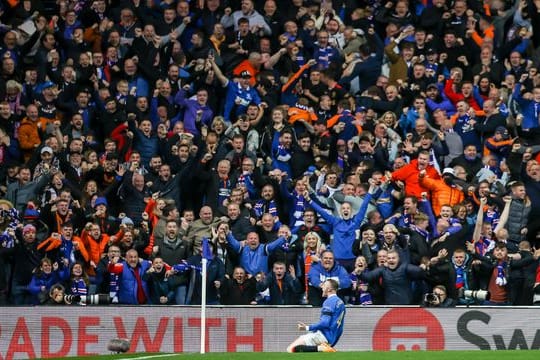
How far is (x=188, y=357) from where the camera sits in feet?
65.7

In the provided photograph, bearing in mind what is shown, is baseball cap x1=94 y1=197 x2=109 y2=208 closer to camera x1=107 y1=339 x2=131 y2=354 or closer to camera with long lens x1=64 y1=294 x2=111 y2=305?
camera with long lens x1=64 y1=294 x2=111 y2=305

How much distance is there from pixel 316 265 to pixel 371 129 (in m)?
4.67

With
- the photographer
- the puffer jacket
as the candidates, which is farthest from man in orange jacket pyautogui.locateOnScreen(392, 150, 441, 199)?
the photographer

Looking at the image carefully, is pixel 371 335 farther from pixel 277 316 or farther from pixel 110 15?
pixel 110 15

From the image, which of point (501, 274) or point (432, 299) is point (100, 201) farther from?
point (501, 274)

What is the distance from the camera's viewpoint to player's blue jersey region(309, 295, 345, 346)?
20.4m

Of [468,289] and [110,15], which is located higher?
[110,15]

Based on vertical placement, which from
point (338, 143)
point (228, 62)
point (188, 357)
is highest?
point (228, 62)

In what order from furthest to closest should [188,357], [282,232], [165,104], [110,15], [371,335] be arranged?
1. [110,15]
2. [165,104]
3. [282,232]
4. [371,335]
5. [188,357]

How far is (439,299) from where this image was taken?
2248 centimetres

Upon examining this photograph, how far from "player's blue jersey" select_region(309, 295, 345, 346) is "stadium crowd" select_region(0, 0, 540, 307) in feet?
8.09

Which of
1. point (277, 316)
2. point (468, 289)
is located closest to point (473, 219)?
point (468, 289)

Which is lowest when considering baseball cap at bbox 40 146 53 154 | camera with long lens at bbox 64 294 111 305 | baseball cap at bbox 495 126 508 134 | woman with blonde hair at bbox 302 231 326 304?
camera with long lens at bbox 64 294 111 305

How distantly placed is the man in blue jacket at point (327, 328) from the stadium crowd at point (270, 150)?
7.97 feet
